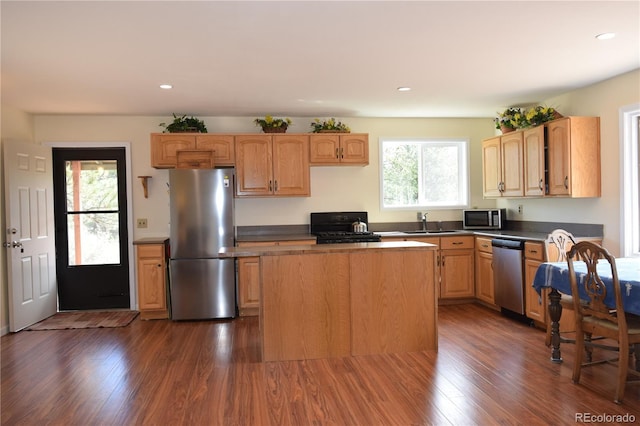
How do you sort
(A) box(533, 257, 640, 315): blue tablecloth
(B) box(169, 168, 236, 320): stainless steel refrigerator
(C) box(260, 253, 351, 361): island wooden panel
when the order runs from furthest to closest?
(B) box(169, 168, 236, 320): stainless steel refrigerator → (C) box(260, 253, 351, 361): island wooden panel → (A) box(533, 257, 640, 315): blue tablecloth

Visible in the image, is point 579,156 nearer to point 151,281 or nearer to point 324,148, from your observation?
point 324,148

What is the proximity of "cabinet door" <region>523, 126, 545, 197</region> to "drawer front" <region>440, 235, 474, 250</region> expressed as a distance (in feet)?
2.90

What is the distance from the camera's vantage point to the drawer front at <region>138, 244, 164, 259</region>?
200 inches

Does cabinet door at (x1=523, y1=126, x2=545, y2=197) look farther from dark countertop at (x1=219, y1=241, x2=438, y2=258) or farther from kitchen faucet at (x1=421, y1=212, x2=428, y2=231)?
dark countertop at (x1=219, y1=241, x2=438, y2=258)

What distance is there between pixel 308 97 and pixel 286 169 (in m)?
1.00

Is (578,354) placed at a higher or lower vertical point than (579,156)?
lower

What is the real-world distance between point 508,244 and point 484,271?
2.20 ft

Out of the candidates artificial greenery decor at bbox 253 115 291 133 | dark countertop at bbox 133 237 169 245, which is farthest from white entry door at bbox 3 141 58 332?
artificial greenery decor at bbox 253 115 291 133

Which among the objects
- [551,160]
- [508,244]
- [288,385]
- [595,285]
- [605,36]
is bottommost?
[288,385]

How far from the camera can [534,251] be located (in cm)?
440

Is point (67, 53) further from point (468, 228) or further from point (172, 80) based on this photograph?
point (468, 228)

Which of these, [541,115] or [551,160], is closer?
[551,160]

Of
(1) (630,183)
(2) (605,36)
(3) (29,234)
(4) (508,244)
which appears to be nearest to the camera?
(2) (605,36)

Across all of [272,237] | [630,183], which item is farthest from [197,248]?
[630,183]
